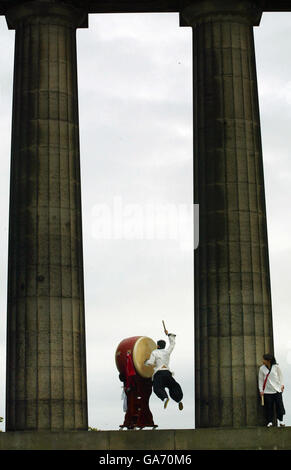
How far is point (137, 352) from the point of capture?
66438mm

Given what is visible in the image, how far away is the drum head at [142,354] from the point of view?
6644cm

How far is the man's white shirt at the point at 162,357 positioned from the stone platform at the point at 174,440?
161 inches

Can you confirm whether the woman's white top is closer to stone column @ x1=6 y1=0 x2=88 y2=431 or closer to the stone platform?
the stone platform

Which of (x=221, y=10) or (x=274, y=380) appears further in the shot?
(x=221, y=10)

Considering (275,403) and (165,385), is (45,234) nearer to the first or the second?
(165,385)

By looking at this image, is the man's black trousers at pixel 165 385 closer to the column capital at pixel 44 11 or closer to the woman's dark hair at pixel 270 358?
the woman's dark hair at pixel 270 358

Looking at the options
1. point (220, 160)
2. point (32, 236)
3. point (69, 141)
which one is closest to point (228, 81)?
point (220, 160)

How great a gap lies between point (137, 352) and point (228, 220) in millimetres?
9693

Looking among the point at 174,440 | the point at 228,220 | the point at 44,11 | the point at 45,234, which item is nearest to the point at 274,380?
the point at 174,440

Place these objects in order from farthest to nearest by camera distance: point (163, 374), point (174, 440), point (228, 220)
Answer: point (228, 220), point (163, 374), point (174, 440)

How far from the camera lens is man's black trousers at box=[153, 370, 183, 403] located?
216 ft

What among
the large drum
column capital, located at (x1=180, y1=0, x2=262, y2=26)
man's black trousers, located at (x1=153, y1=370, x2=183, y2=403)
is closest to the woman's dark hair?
man's black trousers, located at (x1=153, y1=370, x2=183, y2=403)
